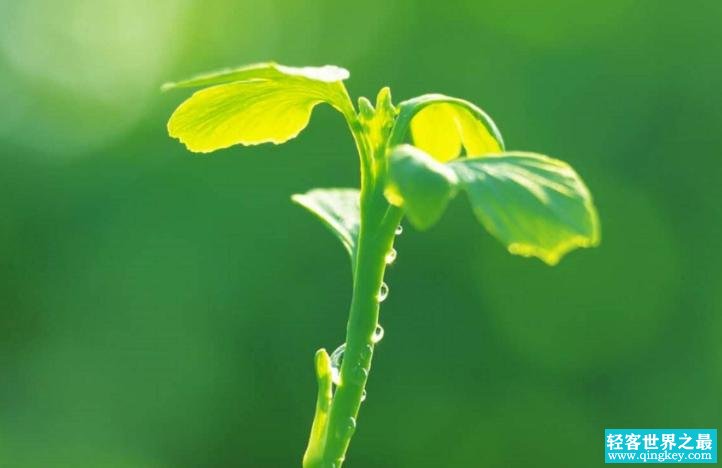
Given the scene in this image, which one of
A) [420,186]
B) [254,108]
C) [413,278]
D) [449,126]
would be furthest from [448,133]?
[413,278]

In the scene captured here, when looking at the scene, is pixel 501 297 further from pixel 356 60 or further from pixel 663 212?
pixel 356 60

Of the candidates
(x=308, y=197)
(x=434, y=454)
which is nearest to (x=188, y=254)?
(x=434, y=454)

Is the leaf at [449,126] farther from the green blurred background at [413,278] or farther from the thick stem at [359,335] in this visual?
the green blurred background at [413,278]

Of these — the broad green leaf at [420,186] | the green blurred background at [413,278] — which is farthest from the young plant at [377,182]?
the green blurred background at [413,278]

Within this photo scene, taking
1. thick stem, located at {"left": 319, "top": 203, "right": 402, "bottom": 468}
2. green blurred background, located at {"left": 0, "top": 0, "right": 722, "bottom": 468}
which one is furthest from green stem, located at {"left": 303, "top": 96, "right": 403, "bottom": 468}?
green blurred background, located at {"left": 0, "top": 0, "right": 722, "bottom": 468}

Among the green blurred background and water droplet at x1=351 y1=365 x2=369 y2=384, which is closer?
water droplet at x1=351 y1=365 x2=369 y2=384

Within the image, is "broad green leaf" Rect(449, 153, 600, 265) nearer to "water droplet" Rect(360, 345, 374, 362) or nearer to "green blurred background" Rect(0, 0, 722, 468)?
"water droplet" Rect(360, 345, 374, 362)

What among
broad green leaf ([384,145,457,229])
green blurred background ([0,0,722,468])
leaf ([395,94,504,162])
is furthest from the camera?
green blurred background ([0,0,722,468])
